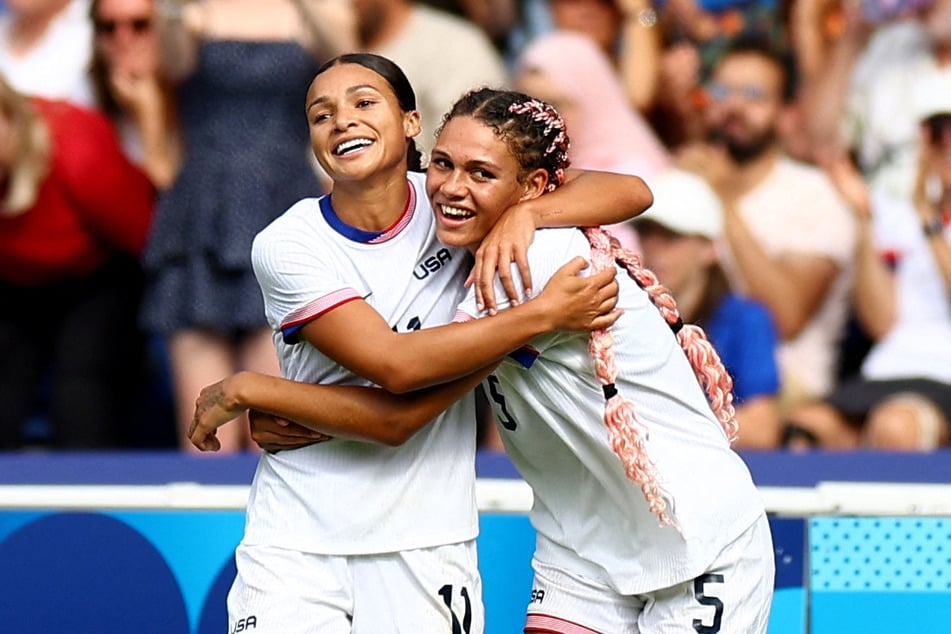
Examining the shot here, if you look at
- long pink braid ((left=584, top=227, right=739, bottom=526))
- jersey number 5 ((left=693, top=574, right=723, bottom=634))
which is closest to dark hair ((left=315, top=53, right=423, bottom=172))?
long pink braid ((left=584, top=227, right=739, bottom=526))

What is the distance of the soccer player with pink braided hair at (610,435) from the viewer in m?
2.67

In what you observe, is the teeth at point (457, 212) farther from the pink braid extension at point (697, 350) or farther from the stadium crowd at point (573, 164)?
the stadium crowd at point (573, 164)

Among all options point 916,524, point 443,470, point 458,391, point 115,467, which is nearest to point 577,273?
point 458,391

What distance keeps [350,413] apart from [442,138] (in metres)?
0.52

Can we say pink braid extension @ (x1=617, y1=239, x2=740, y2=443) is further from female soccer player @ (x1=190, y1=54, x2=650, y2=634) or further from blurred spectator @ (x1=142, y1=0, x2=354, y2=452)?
blurred spectator @ (x1=142, y1=0, x2=354, y2=452)

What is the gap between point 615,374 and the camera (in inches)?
104

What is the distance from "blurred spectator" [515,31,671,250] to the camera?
515cm

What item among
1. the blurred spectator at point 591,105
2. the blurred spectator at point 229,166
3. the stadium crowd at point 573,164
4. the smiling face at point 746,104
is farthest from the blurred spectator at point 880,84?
the blurred spectator at point 229,166

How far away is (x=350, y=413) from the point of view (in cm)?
270

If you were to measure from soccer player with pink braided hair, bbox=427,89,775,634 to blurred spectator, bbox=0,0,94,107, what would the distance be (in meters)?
2.97

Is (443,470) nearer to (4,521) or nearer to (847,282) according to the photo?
(4,521)

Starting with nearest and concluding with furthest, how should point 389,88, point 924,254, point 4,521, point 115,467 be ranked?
point 389,88 < point 4,521 < point 115,467 < point 924,254

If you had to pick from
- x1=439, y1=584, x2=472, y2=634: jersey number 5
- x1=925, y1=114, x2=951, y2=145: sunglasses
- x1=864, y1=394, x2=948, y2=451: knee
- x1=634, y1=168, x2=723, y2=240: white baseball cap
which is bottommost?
x1=439, y1=584, x2=472, y2=634: jersey number 5

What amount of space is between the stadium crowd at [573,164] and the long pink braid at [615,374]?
1.98 m
